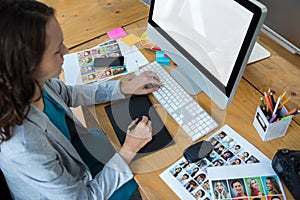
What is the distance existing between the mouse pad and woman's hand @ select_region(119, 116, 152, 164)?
13 millimetres

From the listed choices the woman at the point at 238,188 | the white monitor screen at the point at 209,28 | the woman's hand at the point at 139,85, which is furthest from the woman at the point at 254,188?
the woman's hand at the point at 139,85

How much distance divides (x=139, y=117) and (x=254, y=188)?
15.8 inches

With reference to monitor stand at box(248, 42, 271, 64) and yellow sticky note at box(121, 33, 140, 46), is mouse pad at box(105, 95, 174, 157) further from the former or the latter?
monitor stand at box(248, 42, 271, 64)

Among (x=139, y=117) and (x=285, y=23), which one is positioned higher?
(x=285, y=23)

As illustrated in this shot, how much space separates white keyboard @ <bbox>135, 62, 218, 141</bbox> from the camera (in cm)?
102

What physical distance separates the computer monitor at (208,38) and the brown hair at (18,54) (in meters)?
0.43

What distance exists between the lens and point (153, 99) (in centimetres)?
112

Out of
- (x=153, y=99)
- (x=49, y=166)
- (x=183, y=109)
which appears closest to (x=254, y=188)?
(x=183, y=109)

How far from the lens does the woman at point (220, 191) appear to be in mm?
875

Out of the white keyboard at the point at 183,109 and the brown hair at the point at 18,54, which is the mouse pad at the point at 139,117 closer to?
the white keyboard at the point at 183,109

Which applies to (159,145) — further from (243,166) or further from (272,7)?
(272,7)

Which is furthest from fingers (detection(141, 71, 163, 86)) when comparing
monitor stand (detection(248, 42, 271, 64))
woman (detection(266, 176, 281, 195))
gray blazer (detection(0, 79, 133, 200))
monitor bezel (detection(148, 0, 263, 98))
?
woman (detection(266, 176, 281, 195))

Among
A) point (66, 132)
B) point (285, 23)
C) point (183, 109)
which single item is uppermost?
point (285, 23)

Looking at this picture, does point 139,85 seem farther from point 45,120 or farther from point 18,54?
point 18,54
